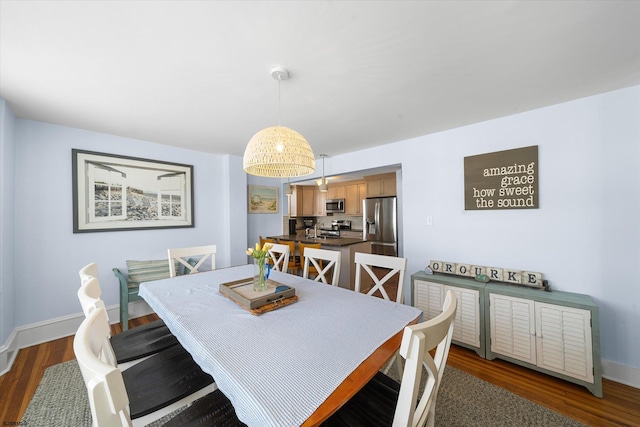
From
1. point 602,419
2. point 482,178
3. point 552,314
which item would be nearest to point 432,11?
point 482,178

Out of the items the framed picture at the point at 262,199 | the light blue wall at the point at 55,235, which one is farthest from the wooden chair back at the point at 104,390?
the framed picture at the point at 262,199

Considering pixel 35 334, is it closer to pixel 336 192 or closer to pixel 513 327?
pixel 513 327

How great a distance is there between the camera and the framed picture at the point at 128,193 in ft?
8.85

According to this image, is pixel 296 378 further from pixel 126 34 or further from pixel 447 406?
pixel 126 34

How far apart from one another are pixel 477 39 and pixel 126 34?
75.8 inches

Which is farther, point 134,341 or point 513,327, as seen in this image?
point 513,327

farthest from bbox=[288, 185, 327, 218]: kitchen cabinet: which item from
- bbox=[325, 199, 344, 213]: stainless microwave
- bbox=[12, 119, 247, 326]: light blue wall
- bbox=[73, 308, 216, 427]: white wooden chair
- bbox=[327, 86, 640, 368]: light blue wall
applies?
bbox=[73, 308, 216, 427]: white wooden chair

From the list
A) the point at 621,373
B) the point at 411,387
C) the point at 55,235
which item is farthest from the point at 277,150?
the point at 621,373

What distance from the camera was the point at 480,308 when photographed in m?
2.23

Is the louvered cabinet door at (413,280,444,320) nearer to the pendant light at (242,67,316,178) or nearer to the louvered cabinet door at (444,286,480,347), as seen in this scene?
the louvered cabinet door at (444,286,480,347)

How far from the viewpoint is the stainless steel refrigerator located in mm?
4859

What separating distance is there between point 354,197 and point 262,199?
223cm

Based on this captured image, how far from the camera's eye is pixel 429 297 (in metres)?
2.52

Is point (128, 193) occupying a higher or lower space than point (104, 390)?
higher
